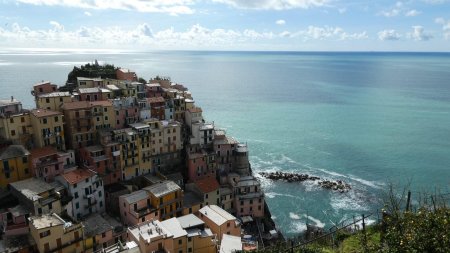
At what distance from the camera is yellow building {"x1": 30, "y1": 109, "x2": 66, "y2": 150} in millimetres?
53188

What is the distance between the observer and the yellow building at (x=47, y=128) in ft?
174

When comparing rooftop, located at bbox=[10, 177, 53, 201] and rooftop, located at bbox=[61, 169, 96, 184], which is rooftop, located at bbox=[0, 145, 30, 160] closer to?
rooftop, located at bbox=[10, 177, 53, 201]

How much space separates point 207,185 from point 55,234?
23077 mm

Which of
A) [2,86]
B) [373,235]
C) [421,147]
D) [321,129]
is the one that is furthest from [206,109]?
[373,235]

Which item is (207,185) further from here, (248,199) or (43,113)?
(43,113)

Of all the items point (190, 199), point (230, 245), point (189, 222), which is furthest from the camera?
point (190, 199)

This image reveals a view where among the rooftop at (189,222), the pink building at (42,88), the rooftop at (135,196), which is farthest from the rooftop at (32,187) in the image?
the pink building at (42,88)

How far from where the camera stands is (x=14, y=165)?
49.2 metres

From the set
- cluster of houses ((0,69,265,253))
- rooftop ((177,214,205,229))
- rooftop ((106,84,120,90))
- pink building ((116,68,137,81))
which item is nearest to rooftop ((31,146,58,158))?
cluster of houses ((0,69,265,253))

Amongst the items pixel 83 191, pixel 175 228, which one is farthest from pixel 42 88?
pixel 175 228

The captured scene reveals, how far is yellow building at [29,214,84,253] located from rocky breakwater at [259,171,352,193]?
43033 millimetres

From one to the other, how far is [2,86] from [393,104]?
159 metres

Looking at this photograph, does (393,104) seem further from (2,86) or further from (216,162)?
(2,86)

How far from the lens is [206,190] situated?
56094mm
